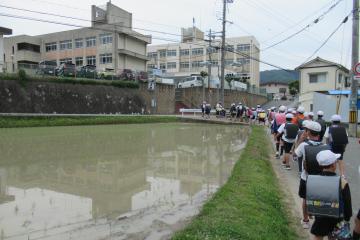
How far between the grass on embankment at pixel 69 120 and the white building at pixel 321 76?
52.4ft

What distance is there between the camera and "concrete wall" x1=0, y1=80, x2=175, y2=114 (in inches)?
1013

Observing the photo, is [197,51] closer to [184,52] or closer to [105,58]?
[184,52]

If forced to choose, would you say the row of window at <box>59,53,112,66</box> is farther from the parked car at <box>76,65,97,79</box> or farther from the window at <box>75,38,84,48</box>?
the parked car at <box>76,65,97,79</box>

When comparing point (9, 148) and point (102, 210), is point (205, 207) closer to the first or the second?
point (102, 210)

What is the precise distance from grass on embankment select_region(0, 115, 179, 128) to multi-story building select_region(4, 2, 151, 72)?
20.0 metres

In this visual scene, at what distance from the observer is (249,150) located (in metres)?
14.4

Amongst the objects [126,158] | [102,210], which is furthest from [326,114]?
[102,210]

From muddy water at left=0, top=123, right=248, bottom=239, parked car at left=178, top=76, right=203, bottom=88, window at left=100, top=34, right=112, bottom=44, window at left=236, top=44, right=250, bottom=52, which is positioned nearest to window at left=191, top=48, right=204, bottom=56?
window at left=236, top=44, right=250, bottom=52

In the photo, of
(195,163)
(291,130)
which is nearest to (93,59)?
(195,163)

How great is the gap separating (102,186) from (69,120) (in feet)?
59.4

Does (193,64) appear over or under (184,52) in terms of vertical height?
under

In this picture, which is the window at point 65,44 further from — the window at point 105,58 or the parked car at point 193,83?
the parked car at point 193,83

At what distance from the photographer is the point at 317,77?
3897 centimetres

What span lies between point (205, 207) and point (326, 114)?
2403 cm
